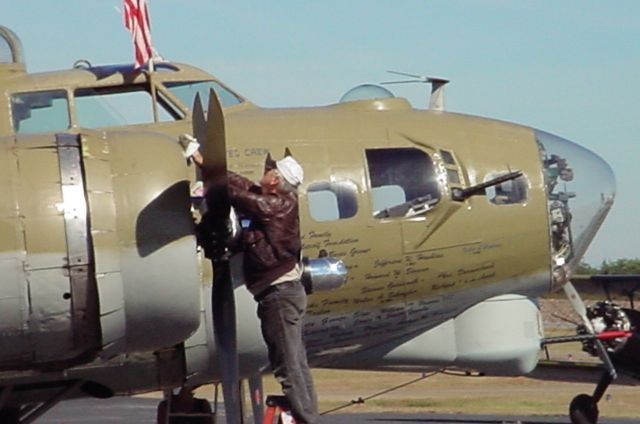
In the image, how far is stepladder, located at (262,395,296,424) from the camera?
8469 mm

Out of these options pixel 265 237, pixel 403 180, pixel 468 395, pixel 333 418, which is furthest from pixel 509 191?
pixel 468 395

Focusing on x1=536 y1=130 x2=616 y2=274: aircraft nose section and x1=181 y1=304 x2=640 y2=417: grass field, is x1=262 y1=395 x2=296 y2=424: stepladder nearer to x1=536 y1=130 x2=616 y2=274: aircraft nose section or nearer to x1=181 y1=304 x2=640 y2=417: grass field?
x1=536 y1=130 x2=616 y2=274: aircraft nose section

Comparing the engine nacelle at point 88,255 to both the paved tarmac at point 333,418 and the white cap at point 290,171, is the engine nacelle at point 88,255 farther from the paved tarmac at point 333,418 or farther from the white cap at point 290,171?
the paved tarmac at point 333,418

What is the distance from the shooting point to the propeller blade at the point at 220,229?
7945 mm

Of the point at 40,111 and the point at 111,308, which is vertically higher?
the point at 40,111

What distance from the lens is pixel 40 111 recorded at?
11562 mm

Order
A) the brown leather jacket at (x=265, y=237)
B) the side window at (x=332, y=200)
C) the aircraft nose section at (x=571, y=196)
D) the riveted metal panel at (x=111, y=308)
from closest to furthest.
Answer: the riveted metal panel at (x=111, y=308), the brown leather jacket at (x=265, y=237), the side window at (x=332, y=200), the aircraft nose section at (x=571, y=196)

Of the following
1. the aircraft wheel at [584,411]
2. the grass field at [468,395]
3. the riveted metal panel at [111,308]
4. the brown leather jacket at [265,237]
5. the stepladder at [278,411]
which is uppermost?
the brown leather jacket at [265,237]

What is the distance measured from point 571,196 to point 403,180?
1.43 m

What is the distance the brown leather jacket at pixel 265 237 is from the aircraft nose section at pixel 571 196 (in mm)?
3830

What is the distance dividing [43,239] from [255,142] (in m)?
3.63

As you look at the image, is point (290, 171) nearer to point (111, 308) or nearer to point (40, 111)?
point (111, 308)

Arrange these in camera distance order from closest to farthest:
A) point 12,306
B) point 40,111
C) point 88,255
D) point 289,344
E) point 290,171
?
point 12,306 → point 88,255 → point 289,344 → point 290,171 → point 40,111

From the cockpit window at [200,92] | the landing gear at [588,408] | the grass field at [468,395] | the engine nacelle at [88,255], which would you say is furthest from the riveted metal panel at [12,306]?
the grass field at [468,395]
